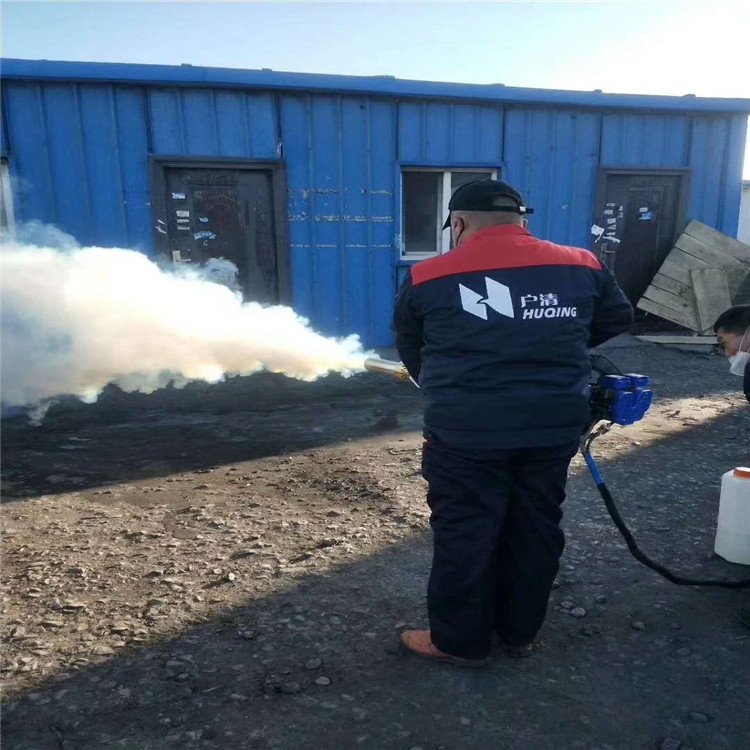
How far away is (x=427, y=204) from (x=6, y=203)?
5.37 metres

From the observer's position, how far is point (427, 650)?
264cm

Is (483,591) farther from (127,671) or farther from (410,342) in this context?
(127,671)

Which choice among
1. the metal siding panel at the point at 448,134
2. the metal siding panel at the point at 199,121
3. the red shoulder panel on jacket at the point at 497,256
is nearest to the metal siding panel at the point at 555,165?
the metal siding panel at the point at 448,134

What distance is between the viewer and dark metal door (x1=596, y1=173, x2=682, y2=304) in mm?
9625

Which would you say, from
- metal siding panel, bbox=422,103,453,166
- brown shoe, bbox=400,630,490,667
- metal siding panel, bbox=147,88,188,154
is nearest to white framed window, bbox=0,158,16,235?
metal siding panel, bbox=147,88,188,154

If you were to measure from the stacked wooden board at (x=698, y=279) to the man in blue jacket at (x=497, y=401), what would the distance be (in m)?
7.97

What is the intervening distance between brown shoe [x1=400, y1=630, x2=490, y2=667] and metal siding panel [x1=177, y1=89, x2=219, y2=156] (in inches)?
271

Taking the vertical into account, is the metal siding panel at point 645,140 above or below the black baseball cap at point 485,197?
above

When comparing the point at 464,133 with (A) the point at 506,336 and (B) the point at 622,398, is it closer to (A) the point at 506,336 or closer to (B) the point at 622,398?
(B) the point at 622,398

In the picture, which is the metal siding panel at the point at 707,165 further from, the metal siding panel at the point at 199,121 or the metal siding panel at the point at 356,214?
the metal siding panel at the point at 199,121

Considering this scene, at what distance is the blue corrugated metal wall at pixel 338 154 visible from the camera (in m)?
7.55

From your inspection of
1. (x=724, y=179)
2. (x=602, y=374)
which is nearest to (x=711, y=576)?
(x=602, y=374)

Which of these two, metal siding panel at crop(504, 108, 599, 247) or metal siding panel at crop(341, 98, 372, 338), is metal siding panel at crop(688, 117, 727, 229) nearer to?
metal siding panel at crop(504, 108, 599, 247)

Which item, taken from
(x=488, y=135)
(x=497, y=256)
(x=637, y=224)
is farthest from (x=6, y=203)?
(x=637, y=224)
